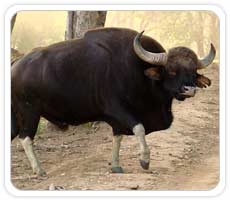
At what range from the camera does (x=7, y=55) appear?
31.0 ft

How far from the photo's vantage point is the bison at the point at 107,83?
34.9 ft

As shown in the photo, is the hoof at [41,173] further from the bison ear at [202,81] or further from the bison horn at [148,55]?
the bison ear at [202,81]

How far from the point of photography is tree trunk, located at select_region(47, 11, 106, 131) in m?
13.9

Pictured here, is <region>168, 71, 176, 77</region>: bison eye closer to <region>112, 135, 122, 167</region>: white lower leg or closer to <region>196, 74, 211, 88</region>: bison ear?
<region>196, 74, 211, 88</region>: bison ear

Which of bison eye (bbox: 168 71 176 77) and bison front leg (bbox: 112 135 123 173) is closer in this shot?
bison eye (bbox: 168 71 176 77)

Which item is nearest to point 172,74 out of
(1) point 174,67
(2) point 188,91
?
(1) point 174,67

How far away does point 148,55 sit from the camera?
35.0 ft

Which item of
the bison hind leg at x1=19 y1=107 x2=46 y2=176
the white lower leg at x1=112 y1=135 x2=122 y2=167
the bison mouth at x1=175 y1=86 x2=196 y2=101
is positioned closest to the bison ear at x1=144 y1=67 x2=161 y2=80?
the bison mouth at x1=175 y1=86 x2=196 y2=101

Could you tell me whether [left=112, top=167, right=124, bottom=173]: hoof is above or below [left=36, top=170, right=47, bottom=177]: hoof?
above

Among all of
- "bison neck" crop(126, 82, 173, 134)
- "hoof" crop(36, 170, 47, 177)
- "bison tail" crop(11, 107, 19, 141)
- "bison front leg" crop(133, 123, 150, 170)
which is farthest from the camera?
"bison tail" crop(11, 107, 19, 141)

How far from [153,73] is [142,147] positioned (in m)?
0.99

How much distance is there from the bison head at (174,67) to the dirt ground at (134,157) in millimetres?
1128
